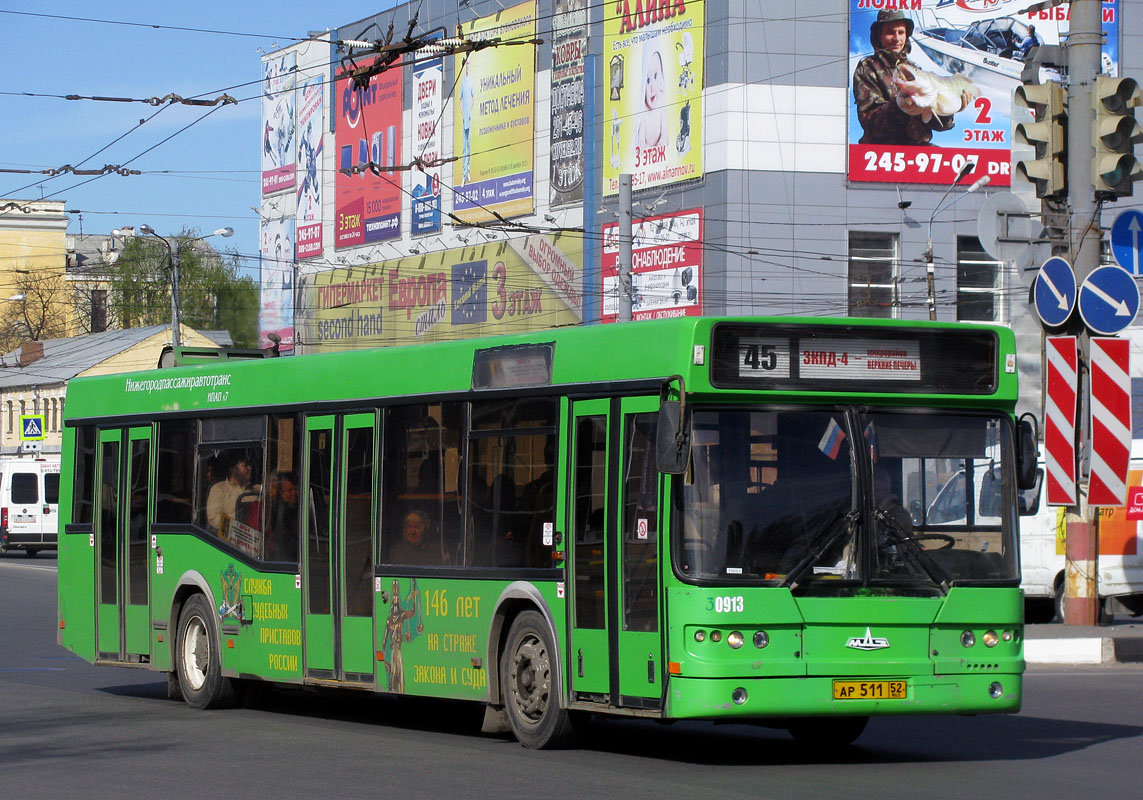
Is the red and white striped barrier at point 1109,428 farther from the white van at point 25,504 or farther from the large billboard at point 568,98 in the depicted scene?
the large billboard at point 568,98

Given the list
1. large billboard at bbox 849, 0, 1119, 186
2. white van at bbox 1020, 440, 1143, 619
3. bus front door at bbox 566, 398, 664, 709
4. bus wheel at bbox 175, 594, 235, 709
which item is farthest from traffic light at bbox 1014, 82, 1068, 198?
large billboard at bbox 849, 0, 1119, 186

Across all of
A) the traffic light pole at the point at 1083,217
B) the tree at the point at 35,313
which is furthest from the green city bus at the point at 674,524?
the tree at the point at 35,313

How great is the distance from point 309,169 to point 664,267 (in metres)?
26.2

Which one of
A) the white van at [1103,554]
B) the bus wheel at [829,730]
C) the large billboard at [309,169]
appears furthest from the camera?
the large billboard at [309,169]

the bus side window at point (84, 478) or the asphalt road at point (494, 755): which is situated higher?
the bus side window at point (84, 478)

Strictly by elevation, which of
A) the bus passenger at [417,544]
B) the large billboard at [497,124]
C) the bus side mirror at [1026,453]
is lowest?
the bus passenger at [417,544]

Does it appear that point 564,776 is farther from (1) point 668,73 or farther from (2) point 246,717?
(1) point 668,73

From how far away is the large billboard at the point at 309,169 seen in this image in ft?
249

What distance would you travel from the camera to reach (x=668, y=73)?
2127 inches

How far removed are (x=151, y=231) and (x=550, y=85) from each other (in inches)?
656

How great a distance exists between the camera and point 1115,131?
17109mm

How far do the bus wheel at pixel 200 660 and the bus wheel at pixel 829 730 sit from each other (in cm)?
511

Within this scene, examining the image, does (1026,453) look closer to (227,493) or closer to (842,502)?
(842,502)

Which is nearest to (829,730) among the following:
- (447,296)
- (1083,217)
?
(1083,217)
